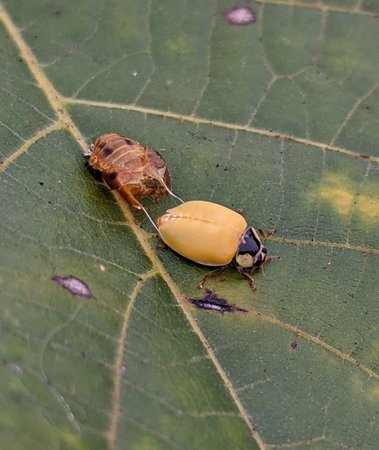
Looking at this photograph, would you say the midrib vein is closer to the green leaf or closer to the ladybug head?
the green leaf

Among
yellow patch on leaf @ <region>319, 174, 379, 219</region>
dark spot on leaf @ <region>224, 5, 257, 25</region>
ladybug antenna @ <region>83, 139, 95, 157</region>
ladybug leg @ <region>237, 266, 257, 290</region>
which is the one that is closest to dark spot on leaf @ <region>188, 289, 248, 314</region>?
ladybug leg @ <region>237, 266, 257, 290</region>

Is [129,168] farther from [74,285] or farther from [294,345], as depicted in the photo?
[294,345]

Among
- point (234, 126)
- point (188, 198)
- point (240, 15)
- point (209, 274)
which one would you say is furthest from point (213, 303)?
point (240, 15)

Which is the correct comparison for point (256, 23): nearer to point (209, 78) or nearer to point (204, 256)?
point (209, 78)

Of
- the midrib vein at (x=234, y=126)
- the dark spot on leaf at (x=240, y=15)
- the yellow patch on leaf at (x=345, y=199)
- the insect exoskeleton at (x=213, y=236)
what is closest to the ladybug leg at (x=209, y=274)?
the insect exoskeleton at (x=213, y=236)

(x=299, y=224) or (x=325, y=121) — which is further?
(x=325, y=121)

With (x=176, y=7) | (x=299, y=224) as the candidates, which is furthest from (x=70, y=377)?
(x=176, y=7)

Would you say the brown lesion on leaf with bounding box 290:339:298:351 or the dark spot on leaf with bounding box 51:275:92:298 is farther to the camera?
the brown lesion on leaf with bounding box 290:339:298:351
